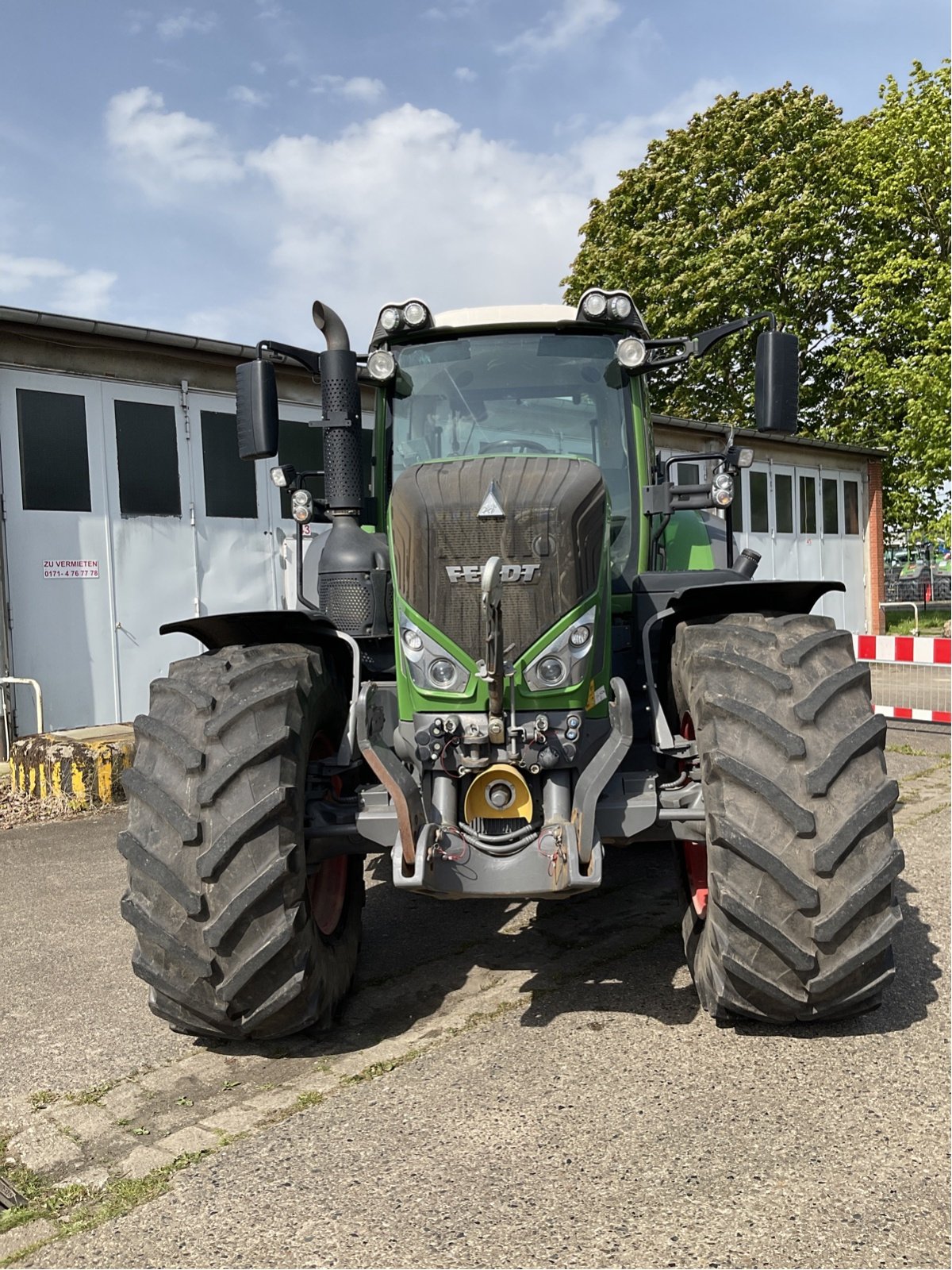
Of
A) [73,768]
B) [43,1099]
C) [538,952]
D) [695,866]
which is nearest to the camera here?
[43,1099]

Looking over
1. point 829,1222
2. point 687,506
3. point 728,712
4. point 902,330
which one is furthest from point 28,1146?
point 902,330

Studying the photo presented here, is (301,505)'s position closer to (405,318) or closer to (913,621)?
(405,318)

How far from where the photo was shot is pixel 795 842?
118 inches

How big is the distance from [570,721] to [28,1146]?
1.94 meters

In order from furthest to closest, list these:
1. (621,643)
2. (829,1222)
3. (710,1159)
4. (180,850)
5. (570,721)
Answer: (621,643) → (570,721) → (180,850) → (710,1159) → (829,1222)

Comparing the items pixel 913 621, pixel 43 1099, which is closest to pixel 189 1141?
pixel 43 1099

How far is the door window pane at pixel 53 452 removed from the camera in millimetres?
9148

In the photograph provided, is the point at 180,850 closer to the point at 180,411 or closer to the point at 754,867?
the point at 754,867

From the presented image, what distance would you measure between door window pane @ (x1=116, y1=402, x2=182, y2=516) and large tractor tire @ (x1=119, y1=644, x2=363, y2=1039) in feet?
23.2

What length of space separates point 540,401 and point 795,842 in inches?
87.2

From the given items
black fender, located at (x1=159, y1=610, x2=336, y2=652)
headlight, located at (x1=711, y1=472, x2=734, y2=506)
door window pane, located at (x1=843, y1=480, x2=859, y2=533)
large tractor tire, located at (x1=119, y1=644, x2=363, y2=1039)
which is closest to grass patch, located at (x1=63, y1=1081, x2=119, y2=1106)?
large tractor tire, located at (x1=119, y1=644, x2=363, y2=1039)

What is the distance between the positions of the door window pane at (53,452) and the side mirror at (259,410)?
221 inches

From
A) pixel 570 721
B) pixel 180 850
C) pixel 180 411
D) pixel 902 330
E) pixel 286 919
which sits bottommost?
pixel 286 919

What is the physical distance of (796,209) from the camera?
23.8m
